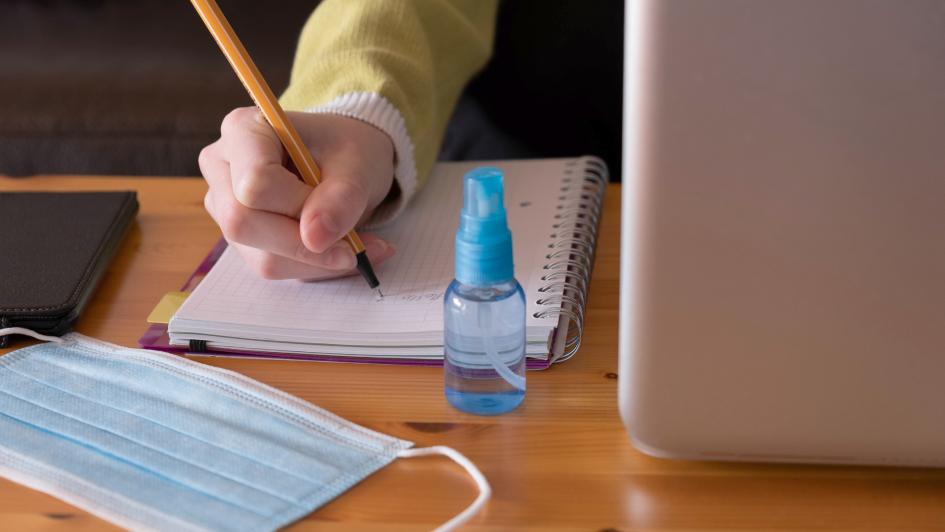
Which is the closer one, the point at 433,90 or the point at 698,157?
the point at 698,157

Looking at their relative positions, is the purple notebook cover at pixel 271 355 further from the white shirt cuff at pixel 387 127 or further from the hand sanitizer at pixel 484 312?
the white shirt cuff at pixel 387 127

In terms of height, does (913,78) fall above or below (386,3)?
above

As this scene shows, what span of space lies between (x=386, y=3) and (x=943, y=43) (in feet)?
1.98

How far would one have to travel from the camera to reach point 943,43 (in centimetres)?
43

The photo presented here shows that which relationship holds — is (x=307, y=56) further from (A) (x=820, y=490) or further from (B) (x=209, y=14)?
(A) (x=820, y=490)

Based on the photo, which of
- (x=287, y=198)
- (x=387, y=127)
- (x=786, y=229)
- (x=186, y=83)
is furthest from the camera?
(x=186, y=83)

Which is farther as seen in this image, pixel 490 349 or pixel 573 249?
pixel 573 249

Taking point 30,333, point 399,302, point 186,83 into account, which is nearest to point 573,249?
point 399,302

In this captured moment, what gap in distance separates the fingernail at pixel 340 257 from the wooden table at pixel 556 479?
8 cm

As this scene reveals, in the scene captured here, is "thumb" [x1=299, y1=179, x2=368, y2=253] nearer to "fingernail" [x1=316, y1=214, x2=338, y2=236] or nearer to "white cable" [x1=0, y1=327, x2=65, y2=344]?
"fingernail" [x1=316, y1=214, x2=338, y2=236]

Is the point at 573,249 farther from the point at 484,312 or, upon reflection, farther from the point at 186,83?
the point at 186,83

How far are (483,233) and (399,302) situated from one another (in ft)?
0.58

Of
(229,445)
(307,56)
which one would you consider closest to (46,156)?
(307,56)

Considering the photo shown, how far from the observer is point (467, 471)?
1.75 ft
